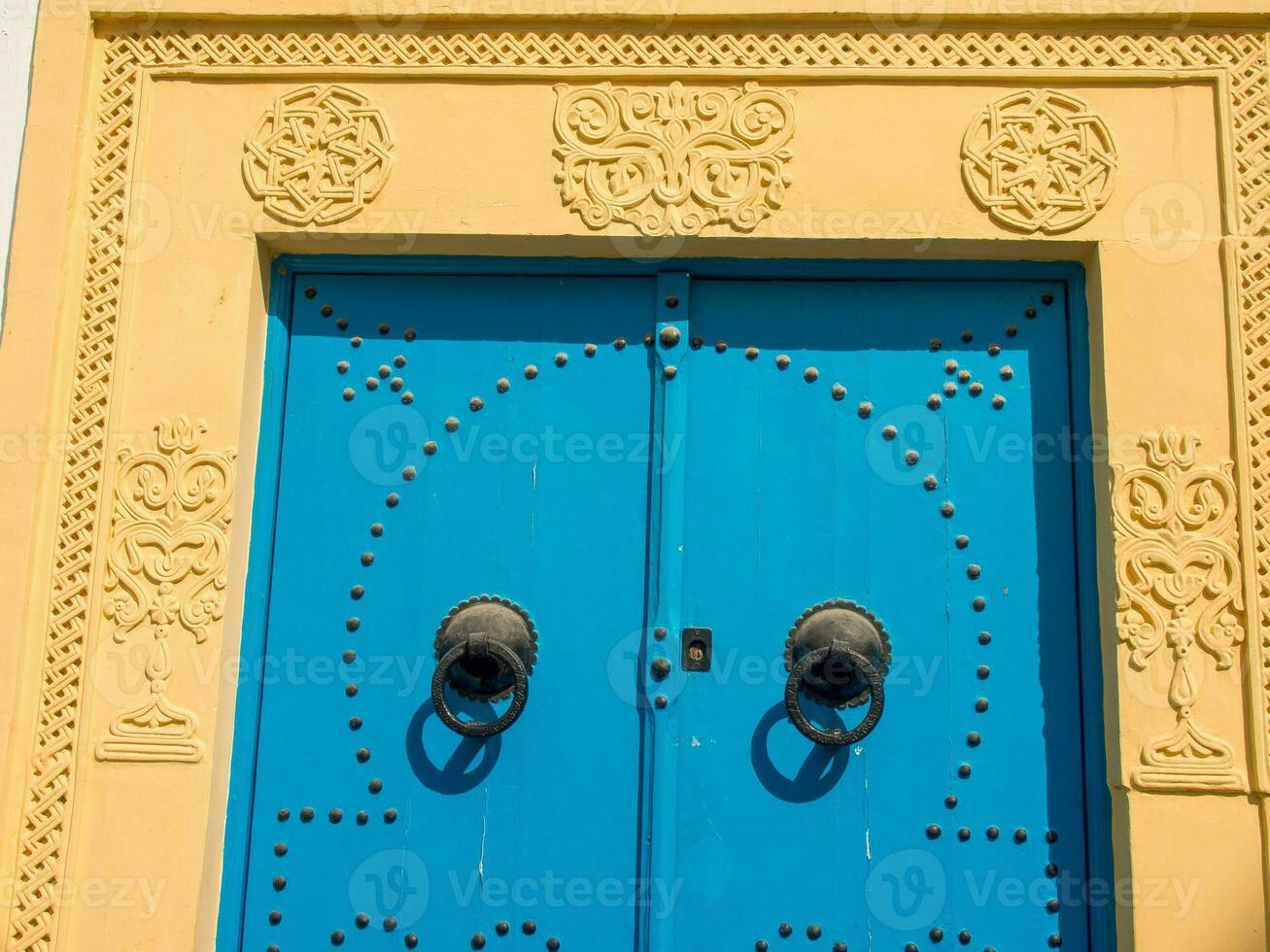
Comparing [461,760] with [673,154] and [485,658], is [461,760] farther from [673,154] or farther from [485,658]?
[673,154]

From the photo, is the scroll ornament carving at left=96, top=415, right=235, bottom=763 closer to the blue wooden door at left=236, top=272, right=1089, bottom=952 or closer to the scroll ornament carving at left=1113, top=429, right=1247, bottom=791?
the blue wooden door at left=236, top=272, right=1089, bottom=952

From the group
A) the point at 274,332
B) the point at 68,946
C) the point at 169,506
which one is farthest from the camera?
the point at 274,332

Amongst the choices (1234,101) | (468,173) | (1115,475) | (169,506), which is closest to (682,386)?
(468,173)

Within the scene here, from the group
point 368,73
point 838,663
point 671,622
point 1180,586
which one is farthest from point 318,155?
point 1180,586

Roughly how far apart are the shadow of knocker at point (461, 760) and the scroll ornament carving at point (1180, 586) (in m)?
1.51

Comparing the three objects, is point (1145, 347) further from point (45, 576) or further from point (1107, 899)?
point (45, 576)

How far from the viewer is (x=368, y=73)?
327 cm

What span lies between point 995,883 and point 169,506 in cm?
219

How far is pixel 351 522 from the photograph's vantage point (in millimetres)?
3176

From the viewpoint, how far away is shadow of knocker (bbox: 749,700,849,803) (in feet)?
9.86

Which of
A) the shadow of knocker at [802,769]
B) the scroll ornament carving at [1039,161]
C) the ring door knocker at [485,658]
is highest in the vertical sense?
the scroll ornament carving at [1039,161]

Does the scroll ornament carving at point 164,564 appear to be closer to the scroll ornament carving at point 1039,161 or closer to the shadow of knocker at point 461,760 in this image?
the shadow of knocker at point 461,760

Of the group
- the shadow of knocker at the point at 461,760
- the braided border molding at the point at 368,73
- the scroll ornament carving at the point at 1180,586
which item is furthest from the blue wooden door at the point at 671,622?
the braided border molding at the point at 368,73

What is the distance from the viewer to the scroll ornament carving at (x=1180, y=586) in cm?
284
